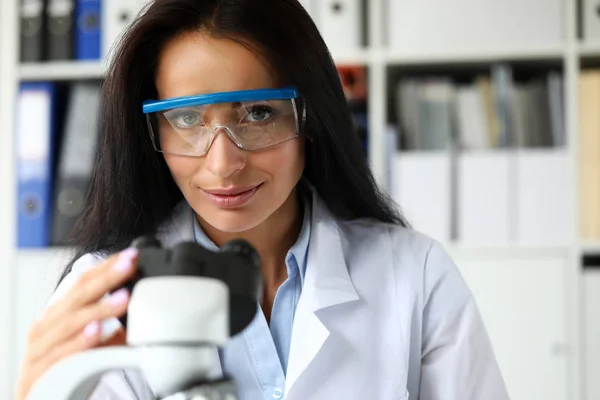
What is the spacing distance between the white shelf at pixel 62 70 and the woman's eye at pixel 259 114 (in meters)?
1.32

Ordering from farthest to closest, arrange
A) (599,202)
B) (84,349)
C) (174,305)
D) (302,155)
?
(599,202), (302,155), (84,349), (174,305)

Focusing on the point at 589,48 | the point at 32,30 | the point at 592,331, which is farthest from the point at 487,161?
the point at 32,30

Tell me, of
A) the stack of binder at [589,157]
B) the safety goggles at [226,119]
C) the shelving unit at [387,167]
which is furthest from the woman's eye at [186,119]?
the stack of binder at [589,157]

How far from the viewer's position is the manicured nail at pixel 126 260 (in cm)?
51

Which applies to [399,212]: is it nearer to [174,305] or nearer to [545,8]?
[174,305]

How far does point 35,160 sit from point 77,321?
1.56m

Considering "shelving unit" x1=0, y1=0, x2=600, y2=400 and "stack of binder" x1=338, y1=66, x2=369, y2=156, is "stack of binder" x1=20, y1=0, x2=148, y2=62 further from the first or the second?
"stack of binder" x1=338, y1=66, x2=369, y2=156

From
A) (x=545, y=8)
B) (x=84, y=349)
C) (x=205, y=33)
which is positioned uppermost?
(x=545, y=8)

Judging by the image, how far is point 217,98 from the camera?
757 millimetres

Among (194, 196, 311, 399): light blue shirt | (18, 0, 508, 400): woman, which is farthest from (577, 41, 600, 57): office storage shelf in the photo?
(194, 196, 311, 399): light blue shirt

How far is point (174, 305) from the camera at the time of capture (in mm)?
447

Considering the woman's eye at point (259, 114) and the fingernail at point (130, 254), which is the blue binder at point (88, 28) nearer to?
the woman's eye at point (259, 114)

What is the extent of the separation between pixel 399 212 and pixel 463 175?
0.75m

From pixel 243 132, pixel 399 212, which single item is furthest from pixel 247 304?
pixel 399 212
